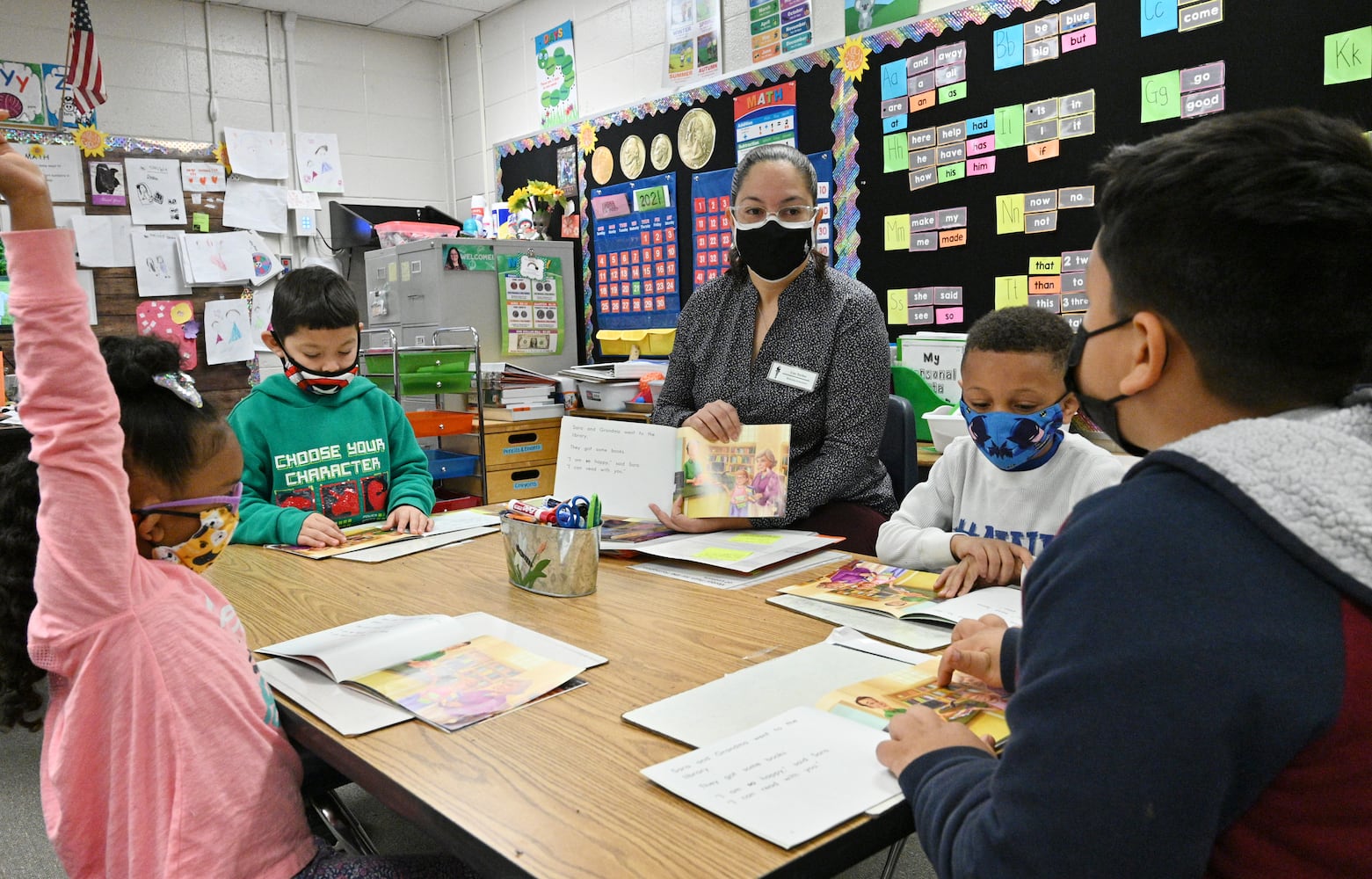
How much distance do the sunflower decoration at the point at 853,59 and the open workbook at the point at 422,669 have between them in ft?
8.57

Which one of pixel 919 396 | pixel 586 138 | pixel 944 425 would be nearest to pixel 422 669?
pixel 944 425

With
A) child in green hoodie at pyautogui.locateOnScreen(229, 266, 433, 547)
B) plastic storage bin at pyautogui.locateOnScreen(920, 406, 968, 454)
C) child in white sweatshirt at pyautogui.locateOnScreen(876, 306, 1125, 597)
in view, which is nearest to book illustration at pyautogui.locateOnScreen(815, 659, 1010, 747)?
child in white sweatshirt at pyautogui.locateOnScreen(876, 306, 1125, 597)

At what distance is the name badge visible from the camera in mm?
1960

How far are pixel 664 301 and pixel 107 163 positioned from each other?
2.67 meters

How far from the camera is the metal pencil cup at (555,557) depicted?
1.38m

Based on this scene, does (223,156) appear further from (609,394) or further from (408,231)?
(609,394)

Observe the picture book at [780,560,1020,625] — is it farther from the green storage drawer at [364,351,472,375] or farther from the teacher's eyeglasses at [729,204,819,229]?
the green storage drawer at [364,351,472,375]

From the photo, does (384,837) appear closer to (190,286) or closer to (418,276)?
(418,276)

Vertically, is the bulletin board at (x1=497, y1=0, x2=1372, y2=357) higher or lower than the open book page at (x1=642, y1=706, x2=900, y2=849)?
higher

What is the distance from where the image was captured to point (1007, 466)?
156 centimetres

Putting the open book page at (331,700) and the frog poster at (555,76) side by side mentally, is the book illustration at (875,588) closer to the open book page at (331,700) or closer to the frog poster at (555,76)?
the open book page at (331,700)

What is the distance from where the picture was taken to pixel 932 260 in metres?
3.09

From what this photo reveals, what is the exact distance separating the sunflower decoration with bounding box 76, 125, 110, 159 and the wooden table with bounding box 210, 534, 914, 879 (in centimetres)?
370

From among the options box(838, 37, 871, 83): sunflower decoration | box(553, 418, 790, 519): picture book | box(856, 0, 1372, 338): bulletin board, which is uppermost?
box(838, 37, 871, 83): sunflower decoration
